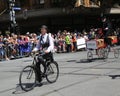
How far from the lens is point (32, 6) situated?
4416 cm

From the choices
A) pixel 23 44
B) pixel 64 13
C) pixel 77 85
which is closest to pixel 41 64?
pixel 77 85

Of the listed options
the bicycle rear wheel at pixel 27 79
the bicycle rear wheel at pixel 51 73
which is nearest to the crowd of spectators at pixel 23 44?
the bicycle rear wheel at pixel 51 73

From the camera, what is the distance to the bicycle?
1051 centimetres

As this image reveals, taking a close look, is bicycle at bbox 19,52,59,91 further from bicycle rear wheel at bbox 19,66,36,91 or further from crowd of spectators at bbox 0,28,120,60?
crowd of spectators at bbox 0,28,120,60

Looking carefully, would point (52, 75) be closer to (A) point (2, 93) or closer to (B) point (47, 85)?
(B) point (47, 85)

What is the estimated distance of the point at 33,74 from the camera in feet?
35.7

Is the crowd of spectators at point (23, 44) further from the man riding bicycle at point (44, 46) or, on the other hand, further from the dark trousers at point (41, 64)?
the dark trousers at point (41, 64)

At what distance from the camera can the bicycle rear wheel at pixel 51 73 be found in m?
11.5

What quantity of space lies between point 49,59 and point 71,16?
1157 inches

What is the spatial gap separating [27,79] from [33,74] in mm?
286

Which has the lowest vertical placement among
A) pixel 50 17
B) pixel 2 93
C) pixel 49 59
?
pixel 2 93

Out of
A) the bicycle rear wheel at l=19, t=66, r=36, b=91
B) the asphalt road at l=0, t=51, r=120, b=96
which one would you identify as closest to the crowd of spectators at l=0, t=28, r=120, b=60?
the asphalt road at l=0, t=51, r=120, b=96

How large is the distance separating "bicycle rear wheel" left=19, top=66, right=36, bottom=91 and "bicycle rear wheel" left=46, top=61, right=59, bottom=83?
699 mm

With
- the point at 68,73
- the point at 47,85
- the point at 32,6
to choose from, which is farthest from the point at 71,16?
the point at 47,85
